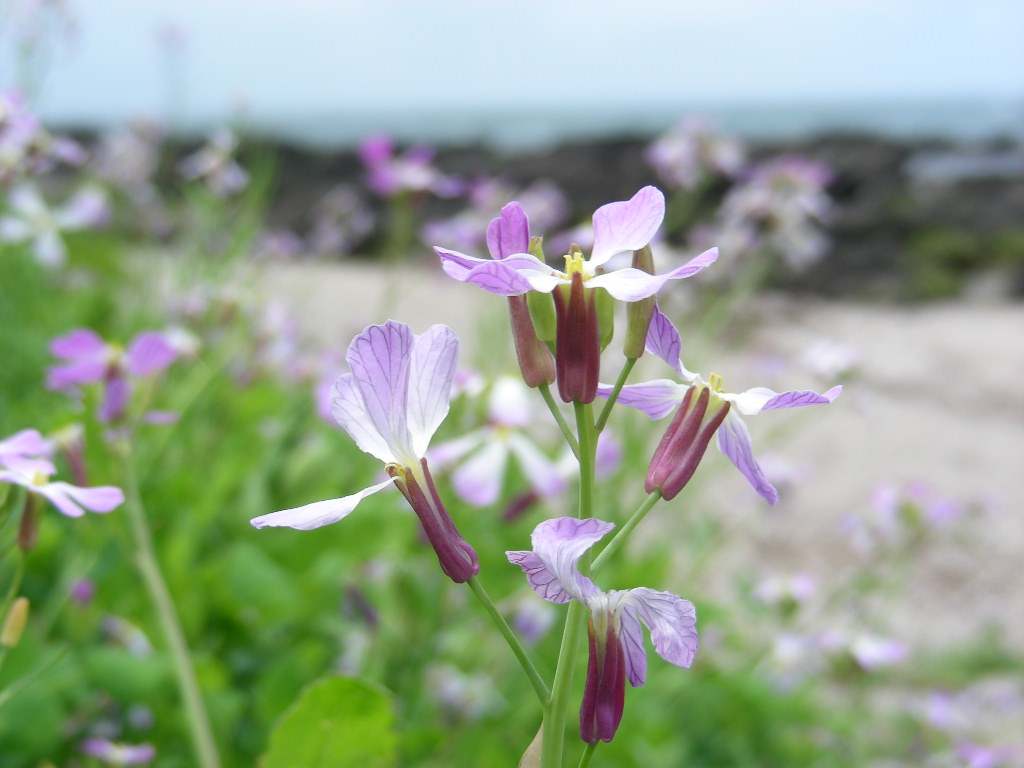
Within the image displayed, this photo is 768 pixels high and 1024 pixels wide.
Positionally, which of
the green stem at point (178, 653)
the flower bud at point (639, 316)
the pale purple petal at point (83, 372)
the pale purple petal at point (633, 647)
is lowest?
→ the green stem at point (178, 653)

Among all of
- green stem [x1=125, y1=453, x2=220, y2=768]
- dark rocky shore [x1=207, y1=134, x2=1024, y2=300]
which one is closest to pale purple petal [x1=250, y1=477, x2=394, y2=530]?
green stem [x1=125, y1=453, x2=220, y2=768]

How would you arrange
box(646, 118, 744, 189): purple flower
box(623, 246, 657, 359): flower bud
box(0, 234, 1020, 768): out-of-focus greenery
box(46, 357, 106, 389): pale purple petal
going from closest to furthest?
1. box(623, 246, 657, 359): flower bud
2. box(46, 357, 106, 389): pale purple petal
3. box(0, 234, 1020, 768): out-of-focus greenery
4. box(646, 118, 744, 189): purple flower

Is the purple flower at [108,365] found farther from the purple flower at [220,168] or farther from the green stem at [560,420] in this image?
the purple flower at [220,168]

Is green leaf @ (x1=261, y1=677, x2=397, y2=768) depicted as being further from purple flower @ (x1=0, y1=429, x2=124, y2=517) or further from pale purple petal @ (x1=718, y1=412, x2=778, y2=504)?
pale purple petal @ (x1=718, y1=412, x2=778, y2=504)

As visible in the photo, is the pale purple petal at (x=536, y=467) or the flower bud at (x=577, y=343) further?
the pale purple petal at (x=536, y=467)

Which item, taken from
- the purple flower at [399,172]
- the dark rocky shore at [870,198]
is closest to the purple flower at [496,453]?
the purple flower at [399,172]

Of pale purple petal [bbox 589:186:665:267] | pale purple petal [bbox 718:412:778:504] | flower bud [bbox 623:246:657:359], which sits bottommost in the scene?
pale purple petal [bbox 718:412:778:504]

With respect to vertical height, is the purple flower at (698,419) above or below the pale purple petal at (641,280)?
below

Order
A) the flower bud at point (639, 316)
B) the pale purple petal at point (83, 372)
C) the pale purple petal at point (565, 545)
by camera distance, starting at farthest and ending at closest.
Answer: the pale purple petal at point (83, 372) < the flower bud at point (639, 316) < the pale purple petal at point (565, 545)
